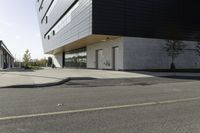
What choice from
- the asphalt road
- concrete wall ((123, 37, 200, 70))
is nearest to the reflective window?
concrete wall ((123, 37, 200, 70))

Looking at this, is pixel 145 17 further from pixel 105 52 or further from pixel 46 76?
pixel 46 76

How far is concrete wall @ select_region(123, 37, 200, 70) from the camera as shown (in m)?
31.1

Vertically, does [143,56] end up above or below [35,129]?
above

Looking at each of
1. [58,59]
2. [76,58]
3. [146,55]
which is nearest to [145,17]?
[146,55]

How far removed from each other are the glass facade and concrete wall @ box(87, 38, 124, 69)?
296 cm

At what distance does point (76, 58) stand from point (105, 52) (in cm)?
1569

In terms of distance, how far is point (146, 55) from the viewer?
3216 cm

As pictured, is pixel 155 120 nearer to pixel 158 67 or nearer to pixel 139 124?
pixel 139 124

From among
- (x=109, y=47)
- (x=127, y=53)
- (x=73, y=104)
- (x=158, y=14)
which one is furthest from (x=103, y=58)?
(x=73, y=104)

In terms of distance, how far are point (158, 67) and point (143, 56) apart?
2497 mm

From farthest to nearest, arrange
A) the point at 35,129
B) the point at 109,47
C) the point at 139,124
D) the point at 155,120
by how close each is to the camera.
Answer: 1. the point at 109,47
2. the point at 155,120
3. the point at 139,124
4. the point at 35,129

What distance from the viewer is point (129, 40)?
102ft

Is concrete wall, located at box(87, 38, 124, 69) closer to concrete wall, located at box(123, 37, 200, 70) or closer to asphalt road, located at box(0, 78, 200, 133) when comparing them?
concrete wall, located at box(123, 37, 200, 70)

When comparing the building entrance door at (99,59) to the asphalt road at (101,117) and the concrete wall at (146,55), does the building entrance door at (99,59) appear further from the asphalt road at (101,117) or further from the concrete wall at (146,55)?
the asphalt road at (101,117)
